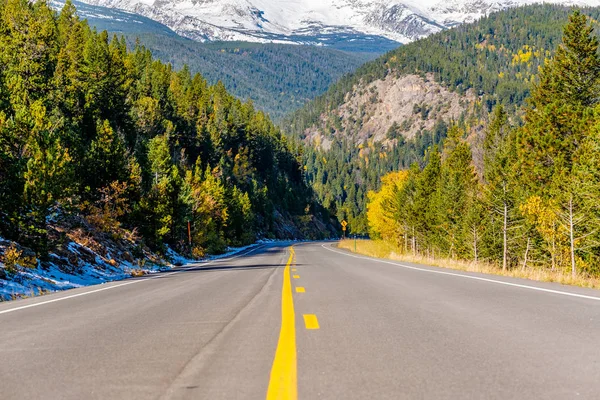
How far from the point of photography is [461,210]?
47500 mm

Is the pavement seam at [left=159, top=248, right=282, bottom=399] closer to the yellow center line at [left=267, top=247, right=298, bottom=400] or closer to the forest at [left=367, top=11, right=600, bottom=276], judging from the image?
the yellow center line at [left=267, top=247, right=298, bottom=400]

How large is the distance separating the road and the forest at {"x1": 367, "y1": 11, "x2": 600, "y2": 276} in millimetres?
20689

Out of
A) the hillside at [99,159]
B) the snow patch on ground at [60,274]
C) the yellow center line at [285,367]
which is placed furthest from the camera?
the hillside at [99,159]

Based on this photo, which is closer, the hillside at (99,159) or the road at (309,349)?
the road at (309,349)

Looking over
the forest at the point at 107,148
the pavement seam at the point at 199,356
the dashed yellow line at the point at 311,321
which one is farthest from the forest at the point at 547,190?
the forest at the point at 107,148

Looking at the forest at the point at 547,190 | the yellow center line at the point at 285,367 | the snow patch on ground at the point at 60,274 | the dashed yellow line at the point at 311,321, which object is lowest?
the snow patch on ground at the point at 60,274

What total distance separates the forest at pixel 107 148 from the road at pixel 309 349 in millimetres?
10242

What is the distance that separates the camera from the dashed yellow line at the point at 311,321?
6.53 meters

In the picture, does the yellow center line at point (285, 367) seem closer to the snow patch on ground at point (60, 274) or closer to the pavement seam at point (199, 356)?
the pavement seam at point (199, 356)

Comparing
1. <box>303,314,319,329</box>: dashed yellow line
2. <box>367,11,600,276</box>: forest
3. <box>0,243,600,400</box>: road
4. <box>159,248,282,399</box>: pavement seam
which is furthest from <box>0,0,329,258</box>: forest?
<box>367,11,600,276</box>: forest

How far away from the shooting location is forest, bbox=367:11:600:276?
27344 millimetres

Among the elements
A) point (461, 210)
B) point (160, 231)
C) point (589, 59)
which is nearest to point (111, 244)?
point (160, 231)

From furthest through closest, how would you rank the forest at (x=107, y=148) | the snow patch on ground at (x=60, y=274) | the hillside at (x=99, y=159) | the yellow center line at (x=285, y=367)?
1. the forest at (x=107, y=148)
2. the hillside at (x=99, y=159)
3. the snow patch on ground at (x=60, y=274)
4. the yellow center line at (x=285, y=367)

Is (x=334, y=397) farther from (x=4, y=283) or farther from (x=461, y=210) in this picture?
(x=461, y=210)
